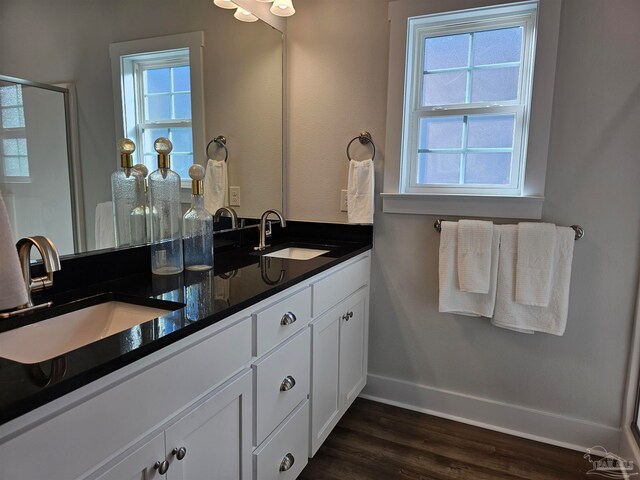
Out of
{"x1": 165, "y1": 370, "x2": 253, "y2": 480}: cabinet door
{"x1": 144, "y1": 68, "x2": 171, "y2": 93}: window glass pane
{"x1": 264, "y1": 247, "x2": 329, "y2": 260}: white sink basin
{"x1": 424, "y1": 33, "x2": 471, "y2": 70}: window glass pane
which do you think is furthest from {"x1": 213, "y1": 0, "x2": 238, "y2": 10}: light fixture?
{"x1": 165, "y1": 370, "x2": 253, "y2": 480}: cabinet door

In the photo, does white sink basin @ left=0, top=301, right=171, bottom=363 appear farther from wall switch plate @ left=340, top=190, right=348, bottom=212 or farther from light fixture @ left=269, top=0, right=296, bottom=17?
light fixture @ left=269, top=0, right=296, bottom=17

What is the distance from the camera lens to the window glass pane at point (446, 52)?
2.00m

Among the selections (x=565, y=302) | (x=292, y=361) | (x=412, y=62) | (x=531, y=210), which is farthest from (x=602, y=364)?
(x=412, y=62)

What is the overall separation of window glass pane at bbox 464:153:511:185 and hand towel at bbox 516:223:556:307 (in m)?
0.28

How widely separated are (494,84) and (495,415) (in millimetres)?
1644

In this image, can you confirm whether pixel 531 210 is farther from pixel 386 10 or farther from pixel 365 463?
pixel 365 463

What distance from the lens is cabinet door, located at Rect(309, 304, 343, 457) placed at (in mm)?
1639

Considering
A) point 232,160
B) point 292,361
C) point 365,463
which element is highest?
point 232,160

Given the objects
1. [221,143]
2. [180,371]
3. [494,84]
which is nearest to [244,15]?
[221,143]

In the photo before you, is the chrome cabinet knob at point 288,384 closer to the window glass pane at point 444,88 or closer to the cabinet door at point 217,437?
the cabinet door at point 217,437

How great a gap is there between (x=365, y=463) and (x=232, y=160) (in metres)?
1.56

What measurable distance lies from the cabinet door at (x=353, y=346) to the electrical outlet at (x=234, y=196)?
0.77 m

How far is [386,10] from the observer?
2037mm

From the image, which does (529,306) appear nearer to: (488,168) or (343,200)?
(488,168)
